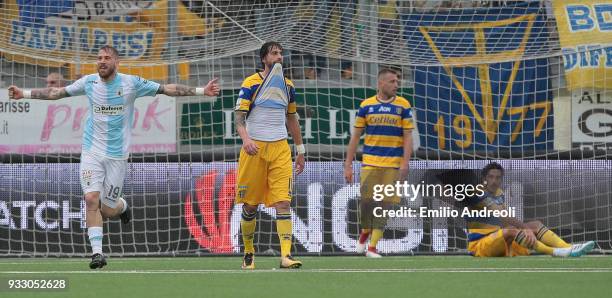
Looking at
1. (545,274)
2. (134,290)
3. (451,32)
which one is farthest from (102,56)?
(451,32)

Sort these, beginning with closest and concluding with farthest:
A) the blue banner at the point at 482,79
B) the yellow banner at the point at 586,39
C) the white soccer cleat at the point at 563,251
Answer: the white soccer cleat at the point at 563,251
the blue banner at the point at 482,79
the yellow banner at the point at 586,39

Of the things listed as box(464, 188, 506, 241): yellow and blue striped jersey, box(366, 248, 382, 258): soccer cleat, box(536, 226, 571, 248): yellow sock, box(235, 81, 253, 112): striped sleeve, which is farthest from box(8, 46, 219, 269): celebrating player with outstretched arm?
box(536, 226, 571, 248): yellow sock

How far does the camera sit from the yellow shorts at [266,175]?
36.2ft

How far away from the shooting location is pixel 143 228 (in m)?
14.6

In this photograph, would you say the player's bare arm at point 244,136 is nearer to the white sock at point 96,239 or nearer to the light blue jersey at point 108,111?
the light blue jersey at point 108,111

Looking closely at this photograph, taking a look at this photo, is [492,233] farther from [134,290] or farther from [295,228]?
[134,290]

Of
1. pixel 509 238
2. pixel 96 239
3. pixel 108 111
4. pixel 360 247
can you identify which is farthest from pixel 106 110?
pixel 509 238

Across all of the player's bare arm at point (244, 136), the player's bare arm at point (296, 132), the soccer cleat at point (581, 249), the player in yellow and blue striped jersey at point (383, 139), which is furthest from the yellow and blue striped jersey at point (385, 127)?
the player's bare arm at point (244, 136)

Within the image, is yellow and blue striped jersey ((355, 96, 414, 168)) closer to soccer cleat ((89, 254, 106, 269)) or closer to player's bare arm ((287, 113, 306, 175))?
player's bare arm ((287, 113, 306, 175))

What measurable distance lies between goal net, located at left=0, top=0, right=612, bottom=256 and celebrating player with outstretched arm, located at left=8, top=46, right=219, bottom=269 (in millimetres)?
3548

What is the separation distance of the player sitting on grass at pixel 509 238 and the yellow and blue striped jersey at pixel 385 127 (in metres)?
1.13

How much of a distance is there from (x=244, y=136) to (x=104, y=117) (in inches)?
47.3

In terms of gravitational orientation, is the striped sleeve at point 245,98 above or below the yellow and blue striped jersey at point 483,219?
above

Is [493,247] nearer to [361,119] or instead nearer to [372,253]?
[372,253]
